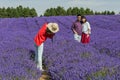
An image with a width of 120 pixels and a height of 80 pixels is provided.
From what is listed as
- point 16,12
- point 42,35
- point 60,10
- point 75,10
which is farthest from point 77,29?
point 75,10

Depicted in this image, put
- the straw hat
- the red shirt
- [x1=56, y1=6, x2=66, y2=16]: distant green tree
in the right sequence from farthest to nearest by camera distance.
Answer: [x1=56, y1=6, x2=66, y2=16]: distant green tree < the red shirt < the straw hat

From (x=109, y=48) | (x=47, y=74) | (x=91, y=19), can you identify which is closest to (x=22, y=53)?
(x=47, y=74)

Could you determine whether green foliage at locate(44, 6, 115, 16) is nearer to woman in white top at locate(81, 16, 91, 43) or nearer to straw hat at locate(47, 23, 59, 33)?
woman in white top at locate(81, 16, 91, 43)

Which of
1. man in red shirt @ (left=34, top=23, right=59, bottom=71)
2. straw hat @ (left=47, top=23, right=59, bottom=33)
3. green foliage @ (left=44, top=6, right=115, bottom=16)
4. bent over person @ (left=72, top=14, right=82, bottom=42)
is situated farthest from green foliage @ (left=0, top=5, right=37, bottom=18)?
straw hat @ (left=47, top=23, right=59, bottom=33)

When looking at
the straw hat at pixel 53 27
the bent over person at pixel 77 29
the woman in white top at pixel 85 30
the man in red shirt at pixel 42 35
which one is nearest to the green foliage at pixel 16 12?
the woman in white top at pixel 85 30

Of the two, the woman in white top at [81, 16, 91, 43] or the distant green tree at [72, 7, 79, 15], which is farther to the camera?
the distant green tree at [72, 7, 79, 15]

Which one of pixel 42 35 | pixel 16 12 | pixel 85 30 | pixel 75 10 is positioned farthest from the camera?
pixel 75 10

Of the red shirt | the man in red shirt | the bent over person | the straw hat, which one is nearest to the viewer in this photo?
the straw hat

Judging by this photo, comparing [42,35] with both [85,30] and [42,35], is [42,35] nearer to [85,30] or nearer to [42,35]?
[42,35]

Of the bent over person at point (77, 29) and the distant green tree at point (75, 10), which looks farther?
the distant green tree at point (75, 10)

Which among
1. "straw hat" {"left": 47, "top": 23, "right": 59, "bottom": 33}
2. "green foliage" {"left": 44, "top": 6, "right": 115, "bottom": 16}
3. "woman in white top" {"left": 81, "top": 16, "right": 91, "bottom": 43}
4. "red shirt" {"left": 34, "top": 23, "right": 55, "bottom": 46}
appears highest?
"straw hat" {"left": 47, "top": 23, "right": 59, "bottom": 33}

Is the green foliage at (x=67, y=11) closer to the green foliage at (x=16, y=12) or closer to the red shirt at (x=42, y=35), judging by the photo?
the green foliage at (x=16, y=12)

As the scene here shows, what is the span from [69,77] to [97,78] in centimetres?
56

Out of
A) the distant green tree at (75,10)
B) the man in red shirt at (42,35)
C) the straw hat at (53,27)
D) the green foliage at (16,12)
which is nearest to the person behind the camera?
the straw hat at (53,27)
